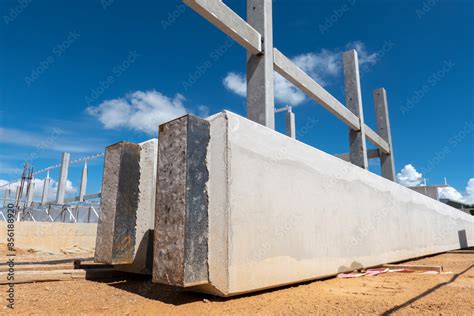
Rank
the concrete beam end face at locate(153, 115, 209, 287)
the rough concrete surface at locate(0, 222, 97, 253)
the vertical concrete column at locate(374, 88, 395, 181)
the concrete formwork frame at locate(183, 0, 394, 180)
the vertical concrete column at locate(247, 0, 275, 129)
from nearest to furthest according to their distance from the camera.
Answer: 1. the concrete beam end face at locate(153, 115, 209, 287)
2. the concrete formwork frame at locate(183, 0, 394, 180)
3. the vertical concrete column at locate(247, 0, 275, 129)
4. the rough concrete surface at locate(0, 222, 97, 253)
5. the vertical concrete column at locate(374, 88, 395, 181)

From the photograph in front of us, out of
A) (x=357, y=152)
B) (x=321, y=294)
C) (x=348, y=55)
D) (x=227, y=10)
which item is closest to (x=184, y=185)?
(x=321, y=294)

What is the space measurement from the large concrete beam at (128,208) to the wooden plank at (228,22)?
5.18ft

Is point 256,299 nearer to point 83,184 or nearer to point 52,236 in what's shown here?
point 52,236

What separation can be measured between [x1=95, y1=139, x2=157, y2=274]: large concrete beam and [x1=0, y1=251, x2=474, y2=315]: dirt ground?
0.33 meters

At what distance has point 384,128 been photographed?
30.8 feet

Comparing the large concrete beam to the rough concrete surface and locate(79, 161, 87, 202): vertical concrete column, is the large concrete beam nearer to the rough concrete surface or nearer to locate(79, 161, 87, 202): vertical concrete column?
the rough concrete surface

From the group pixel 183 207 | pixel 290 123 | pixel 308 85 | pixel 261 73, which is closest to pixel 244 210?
pixel 183 207

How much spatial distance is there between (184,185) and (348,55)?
269 inches

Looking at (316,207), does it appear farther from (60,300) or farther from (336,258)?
(60,300)

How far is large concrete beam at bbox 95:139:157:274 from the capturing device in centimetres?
340

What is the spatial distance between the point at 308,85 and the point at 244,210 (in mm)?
3303

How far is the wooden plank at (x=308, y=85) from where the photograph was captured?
458 cm

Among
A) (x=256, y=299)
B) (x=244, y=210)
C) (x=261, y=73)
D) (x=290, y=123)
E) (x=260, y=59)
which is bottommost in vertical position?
(x=256, y=299)

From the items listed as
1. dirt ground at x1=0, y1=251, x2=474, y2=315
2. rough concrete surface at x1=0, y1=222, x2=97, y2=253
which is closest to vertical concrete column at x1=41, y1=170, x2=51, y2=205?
rough concrete surface at x1=0, y1=222, x2=97, y2=253
